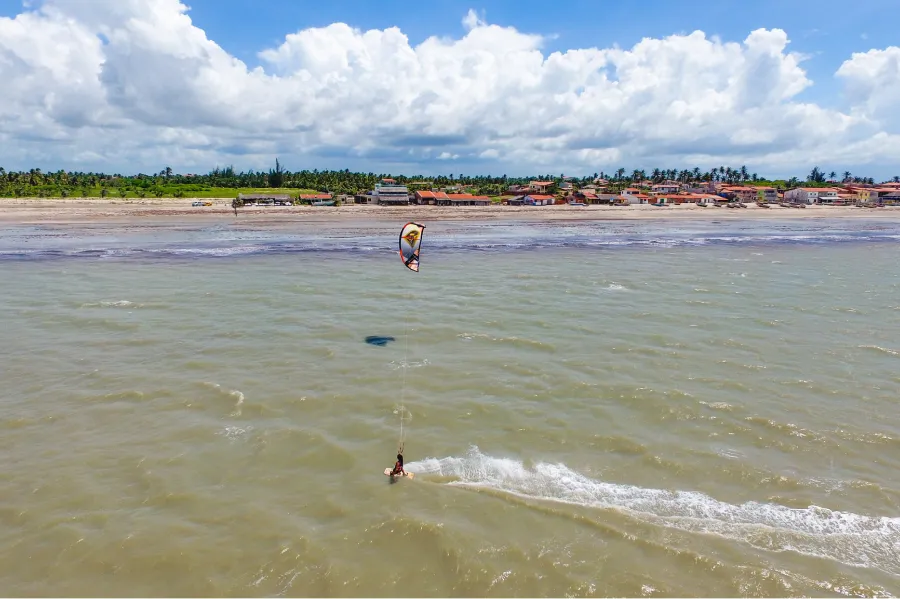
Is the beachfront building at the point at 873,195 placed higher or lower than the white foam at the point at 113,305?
higher

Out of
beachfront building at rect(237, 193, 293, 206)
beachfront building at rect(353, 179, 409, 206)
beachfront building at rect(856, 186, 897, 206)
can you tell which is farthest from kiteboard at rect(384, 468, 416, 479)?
beachfront building at rect(856, 186, 897, 206)

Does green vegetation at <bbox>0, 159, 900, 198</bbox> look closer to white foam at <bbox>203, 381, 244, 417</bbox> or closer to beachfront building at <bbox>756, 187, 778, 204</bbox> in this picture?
beachfront building at <bbox>756, 187, 778, 204</bbox>

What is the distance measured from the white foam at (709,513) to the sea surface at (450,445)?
0.14 feet

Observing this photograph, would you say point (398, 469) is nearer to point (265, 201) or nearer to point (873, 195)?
point (265, 201)

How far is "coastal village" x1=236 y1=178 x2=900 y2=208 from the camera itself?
10944 cm

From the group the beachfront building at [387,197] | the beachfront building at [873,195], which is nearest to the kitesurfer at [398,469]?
the beachfront building at [387,197]

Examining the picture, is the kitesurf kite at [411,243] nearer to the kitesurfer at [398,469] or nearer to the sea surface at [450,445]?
the sea surface at [450,445]

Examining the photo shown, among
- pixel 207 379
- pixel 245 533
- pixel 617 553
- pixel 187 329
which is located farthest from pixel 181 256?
pixel 617 553

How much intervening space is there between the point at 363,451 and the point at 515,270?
79.6 feet

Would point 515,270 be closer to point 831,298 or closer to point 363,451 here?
point 831,298

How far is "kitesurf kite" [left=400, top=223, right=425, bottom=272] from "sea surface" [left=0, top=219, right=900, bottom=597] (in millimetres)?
2988

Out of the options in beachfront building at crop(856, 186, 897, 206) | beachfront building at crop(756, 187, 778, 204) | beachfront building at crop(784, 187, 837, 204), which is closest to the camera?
beachfront building at crop(784, 187, 837, 204)

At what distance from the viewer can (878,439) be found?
11578 millimetres

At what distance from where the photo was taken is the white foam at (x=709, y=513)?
837 cm
